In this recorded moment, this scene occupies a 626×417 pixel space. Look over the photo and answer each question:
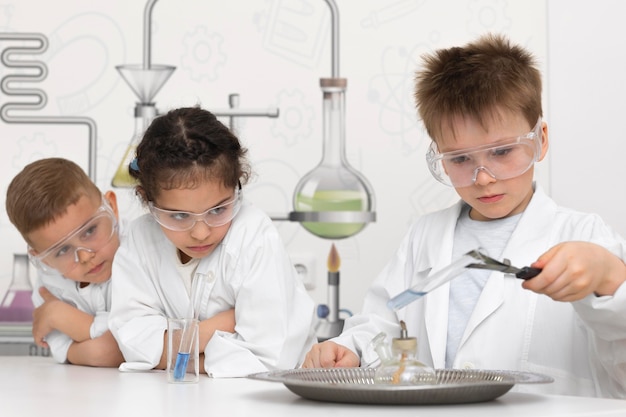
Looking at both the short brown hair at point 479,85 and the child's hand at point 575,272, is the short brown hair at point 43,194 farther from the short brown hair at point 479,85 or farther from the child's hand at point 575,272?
the child's hand at point 575,272

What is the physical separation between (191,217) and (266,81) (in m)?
0.98

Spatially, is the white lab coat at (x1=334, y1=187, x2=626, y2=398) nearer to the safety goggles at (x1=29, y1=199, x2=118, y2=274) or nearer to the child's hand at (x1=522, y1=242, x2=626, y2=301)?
the child's hand at (x1=522, y1=242, x2=626, y2=301)

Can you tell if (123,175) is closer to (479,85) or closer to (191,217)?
(191,217)

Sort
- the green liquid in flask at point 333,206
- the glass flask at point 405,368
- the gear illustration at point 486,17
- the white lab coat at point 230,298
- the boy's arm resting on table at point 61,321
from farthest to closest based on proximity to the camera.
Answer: the gear illustration at point 486,17, the green liquid in flask at point 333,206, the boy's arm resting on table at point 61,321, the white lab coat at point 230,298, the glass flask at point 405,368

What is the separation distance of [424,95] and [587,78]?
1043 mm

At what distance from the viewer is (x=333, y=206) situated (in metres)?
2.68

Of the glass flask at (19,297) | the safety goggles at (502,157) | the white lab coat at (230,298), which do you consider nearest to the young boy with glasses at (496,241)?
the safety goggles at (502,157)

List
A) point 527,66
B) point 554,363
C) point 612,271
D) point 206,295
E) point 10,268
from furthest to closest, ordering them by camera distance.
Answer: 1. point 10,268
2. point 206,295
3. point 527,66
4. point 554,363
5. point 612,271

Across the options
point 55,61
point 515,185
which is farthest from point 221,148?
point 55,61

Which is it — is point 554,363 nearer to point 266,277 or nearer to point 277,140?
point 266,277

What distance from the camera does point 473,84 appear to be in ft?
5.83

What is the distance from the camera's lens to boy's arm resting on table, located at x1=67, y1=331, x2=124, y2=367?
203 cm

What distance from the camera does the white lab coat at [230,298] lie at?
1848 mm

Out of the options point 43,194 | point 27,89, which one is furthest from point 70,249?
point 27,89
